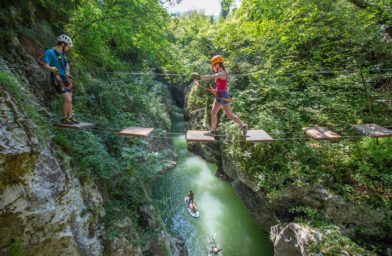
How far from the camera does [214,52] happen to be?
18.3 metres

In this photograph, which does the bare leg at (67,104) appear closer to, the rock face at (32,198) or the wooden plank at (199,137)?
the rock face at (32,198)

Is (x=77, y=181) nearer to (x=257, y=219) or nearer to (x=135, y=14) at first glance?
(x=135, y=14)

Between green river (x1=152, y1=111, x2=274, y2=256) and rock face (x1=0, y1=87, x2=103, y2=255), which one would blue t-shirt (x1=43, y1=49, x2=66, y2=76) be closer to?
rock face (x1=0, y1=87, x2=103, y2=255)

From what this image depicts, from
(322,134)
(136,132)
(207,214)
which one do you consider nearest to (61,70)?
(136,132)

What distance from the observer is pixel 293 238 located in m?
6.50

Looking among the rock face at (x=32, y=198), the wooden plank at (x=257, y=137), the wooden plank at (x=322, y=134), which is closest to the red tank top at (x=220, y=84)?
the wooden plank at (x=257, y=137)

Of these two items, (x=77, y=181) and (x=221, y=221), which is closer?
(x=77, y=181)

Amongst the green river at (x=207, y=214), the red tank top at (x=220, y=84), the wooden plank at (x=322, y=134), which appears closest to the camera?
the wooden plank at (x=322, y=134)

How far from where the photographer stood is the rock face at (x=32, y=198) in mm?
2889

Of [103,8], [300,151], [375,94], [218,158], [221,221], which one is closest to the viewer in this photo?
[103,8]

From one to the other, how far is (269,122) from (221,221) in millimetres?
6700

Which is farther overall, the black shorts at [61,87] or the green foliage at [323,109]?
the green foliage at [323,109]

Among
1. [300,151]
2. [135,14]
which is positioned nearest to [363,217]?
[300,151]

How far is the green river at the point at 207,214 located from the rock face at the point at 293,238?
325 centimetres
